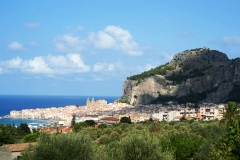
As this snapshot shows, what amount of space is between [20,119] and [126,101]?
167ft

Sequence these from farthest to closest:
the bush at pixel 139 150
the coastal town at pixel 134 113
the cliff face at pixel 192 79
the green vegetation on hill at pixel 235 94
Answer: the cliff face at pixel 192 79
the green vegetation on hill at pixel 235 94
the coastal town at pixel 134 113
the bush at pixel 139 150

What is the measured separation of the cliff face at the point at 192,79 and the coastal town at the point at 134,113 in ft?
29.2

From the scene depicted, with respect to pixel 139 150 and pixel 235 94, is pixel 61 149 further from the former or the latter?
pixel 235 94

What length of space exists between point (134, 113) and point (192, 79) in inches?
1691

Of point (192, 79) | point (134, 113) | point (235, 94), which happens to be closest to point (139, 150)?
point (134, 113)

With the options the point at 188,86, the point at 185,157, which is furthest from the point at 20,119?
the point at 185,157

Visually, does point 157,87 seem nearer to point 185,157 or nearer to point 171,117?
point 171,117

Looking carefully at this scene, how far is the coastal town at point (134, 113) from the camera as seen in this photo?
323ft

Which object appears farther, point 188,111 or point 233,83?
point 233,83

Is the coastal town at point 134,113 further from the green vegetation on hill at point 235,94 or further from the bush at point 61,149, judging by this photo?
the bush at point 61,149

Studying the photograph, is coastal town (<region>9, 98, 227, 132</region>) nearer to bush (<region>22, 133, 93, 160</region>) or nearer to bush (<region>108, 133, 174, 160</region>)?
bush (<region>108, 133, 174, 160</region>)

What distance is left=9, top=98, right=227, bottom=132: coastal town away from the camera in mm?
98500

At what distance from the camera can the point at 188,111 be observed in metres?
110

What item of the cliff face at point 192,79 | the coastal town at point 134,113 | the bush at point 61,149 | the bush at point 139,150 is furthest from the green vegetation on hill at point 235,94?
the bush at point 61,149
